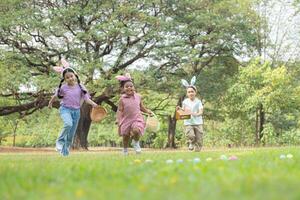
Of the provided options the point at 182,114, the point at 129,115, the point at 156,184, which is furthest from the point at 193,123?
the point at 156,184

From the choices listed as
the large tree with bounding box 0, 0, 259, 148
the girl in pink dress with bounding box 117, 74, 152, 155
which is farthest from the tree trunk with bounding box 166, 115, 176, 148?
the girl in pink dress with bounding box 117, 74, 152, 155

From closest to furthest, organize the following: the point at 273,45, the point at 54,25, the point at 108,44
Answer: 1. the point at 54,25
2. the point at 108,44
3. the point at 273,45

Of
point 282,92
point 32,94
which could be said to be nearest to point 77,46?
point 32,94

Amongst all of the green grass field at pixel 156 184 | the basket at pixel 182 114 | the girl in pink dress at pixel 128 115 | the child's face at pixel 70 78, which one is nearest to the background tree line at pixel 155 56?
the basket at pixel 182 114

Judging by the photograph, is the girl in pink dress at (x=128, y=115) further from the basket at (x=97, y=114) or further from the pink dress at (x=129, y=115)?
the basket at (x=97, y=114)

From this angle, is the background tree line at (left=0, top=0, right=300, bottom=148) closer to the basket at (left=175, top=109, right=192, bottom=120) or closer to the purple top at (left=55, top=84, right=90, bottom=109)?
the basket at (left=175, top=109, right=192, bottom=120)

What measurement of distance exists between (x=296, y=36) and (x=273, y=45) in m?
1.88

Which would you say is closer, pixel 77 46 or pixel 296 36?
pixel 77 46

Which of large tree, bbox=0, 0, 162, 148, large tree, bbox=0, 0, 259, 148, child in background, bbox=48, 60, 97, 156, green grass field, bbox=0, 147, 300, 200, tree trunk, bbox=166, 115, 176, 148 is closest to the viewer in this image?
green grass field, bbox=0, 147, 300, 200

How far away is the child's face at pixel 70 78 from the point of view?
9.68 m

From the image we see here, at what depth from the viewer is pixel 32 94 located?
76.6ft

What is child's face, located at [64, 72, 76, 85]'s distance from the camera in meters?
9.68

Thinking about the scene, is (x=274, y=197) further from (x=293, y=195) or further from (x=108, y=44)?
(x=108, y=44)

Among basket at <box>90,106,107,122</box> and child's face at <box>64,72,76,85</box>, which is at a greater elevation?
child's face at <box>64,72,76,85</box>
